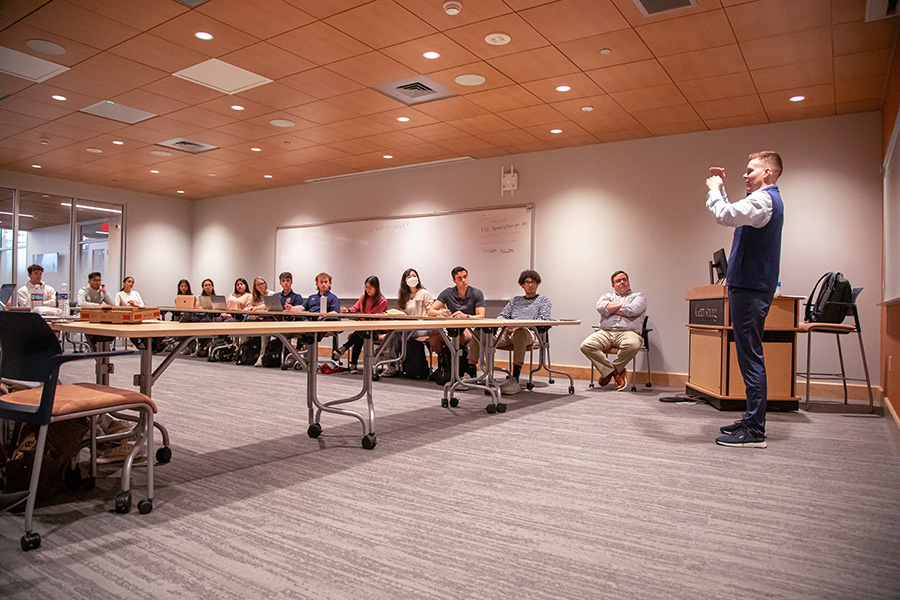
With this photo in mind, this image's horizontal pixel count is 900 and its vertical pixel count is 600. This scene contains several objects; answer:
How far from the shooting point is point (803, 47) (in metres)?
4.06

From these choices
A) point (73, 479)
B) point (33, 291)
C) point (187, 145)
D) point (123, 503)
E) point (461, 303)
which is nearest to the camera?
point (123, 503)

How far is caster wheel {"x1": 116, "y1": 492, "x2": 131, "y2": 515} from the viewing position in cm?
205

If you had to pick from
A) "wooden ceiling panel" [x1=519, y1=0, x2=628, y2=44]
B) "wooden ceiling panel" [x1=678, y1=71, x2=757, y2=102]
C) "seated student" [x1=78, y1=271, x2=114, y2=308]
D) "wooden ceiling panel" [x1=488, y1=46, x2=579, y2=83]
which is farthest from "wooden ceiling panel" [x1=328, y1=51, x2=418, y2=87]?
"seated student" [x1=78, y1=271, x2=114, y2=308]

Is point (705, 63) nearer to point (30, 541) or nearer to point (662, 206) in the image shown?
point (662, 206)

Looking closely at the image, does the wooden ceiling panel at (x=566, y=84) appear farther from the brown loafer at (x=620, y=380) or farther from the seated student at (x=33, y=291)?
the seated student at (x=33, y=291)

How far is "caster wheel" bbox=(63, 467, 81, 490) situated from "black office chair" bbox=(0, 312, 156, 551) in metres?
0.28

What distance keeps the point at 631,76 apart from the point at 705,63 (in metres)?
0.56

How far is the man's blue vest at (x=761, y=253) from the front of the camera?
3.10 m

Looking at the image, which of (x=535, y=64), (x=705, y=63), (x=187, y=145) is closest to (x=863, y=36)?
(x=705, y=63)

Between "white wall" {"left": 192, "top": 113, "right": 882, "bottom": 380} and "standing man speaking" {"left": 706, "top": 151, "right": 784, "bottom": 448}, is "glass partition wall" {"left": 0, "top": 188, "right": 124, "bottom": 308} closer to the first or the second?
"white wall" {"left": 192, "top": 113, "right": 882, "bottom": 380}

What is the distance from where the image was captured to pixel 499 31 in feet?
13.0

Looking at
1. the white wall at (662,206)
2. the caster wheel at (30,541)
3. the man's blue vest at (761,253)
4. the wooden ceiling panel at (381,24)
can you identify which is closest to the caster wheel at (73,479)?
the caster wheel at (30,541)

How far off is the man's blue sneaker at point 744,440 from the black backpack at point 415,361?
3.50 meters

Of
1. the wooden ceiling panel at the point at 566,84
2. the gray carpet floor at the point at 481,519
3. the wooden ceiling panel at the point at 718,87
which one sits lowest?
the gray carpet floor at the point at 481,519
